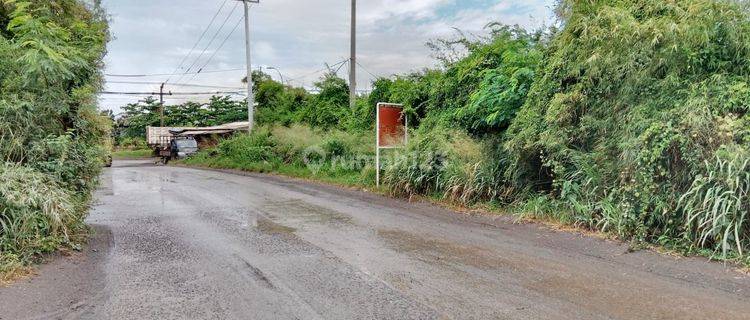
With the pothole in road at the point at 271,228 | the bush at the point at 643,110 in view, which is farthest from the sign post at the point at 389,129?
the bush at the point at 643,110

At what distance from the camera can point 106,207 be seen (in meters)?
9.98

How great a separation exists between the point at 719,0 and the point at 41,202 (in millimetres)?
9016

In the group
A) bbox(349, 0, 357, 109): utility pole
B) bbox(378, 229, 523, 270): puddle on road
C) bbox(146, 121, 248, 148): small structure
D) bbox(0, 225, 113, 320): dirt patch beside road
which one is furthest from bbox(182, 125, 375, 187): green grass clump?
bbox(0, 225, 113, 320): dirt patch beside road

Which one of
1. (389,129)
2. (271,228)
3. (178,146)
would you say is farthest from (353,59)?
(178,146)

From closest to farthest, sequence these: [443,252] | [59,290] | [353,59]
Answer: [59,290]
[443,252]
[353,59]

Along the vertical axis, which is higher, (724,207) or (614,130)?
(614,130)

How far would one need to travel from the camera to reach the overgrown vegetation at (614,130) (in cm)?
561

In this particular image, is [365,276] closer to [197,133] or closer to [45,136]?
[45,136]

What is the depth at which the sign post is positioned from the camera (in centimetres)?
1235

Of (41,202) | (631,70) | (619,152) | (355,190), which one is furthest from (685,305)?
(355,190)

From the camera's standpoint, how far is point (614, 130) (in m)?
6.99

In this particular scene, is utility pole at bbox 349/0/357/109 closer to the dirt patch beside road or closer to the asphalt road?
the asphalt road

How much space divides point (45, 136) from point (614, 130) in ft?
26.8

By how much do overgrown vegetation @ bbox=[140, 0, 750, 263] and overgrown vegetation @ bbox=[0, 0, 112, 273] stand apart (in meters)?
6.52
